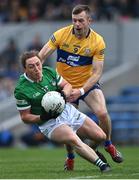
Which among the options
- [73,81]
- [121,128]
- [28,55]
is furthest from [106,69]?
[28,55]

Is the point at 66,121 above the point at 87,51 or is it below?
below

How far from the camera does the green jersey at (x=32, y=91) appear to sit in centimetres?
1357

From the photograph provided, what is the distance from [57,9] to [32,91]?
16734mm

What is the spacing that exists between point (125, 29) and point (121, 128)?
3881mm

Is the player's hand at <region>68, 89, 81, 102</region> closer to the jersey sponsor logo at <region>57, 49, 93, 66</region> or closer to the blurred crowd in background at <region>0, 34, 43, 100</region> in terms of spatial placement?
the jersey sponsor logo at <region>57, 49, 93, 66</region>

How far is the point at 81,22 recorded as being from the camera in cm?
1477

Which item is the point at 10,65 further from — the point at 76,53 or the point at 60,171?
the point at 60,171

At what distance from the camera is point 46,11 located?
30438mm

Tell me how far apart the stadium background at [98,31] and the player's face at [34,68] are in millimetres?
13432

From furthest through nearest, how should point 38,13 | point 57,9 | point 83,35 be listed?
point 38,13
point 57,9
point 83,35

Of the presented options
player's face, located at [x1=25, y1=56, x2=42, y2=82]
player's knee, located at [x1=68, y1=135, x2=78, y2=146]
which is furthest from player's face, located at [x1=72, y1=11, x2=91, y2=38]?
player's knee, located at [x1=68, y1=135, x2=78, y2=146]

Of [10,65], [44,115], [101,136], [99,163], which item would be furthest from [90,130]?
[10,65]

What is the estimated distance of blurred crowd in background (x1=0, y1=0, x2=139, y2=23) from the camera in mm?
29578

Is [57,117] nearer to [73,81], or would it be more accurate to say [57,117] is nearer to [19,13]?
[73,81]
